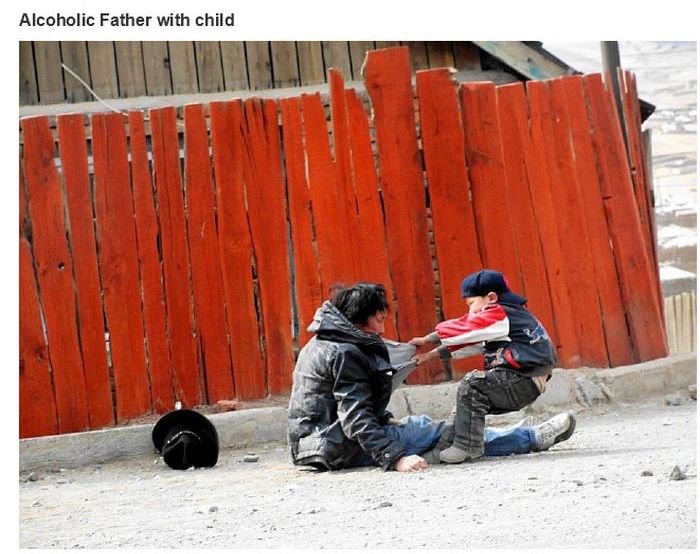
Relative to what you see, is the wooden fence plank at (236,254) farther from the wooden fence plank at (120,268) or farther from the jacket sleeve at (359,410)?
the jacket sleeve at (359,410)

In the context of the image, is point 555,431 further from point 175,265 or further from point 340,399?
point 175,265

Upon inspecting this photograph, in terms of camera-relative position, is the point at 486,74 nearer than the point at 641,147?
No

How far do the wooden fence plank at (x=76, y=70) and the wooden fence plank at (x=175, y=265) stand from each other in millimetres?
2807

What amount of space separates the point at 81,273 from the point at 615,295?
3567 millimetres

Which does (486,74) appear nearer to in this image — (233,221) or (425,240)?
(425,240)

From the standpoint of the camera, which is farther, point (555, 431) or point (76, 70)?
point (76, 70)

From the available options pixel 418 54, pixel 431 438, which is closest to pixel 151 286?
pixel 431 438

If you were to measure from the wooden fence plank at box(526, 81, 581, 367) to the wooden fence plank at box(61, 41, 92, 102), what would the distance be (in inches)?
156

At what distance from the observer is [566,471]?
538cm

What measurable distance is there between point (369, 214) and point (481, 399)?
80.7 inches

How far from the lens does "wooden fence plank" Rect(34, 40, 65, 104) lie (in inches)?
385

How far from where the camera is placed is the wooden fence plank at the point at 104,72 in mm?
9828

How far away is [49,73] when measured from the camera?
9.82 m

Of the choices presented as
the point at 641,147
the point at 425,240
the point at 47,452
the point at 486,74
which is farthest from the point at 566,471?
the point at 486,74
